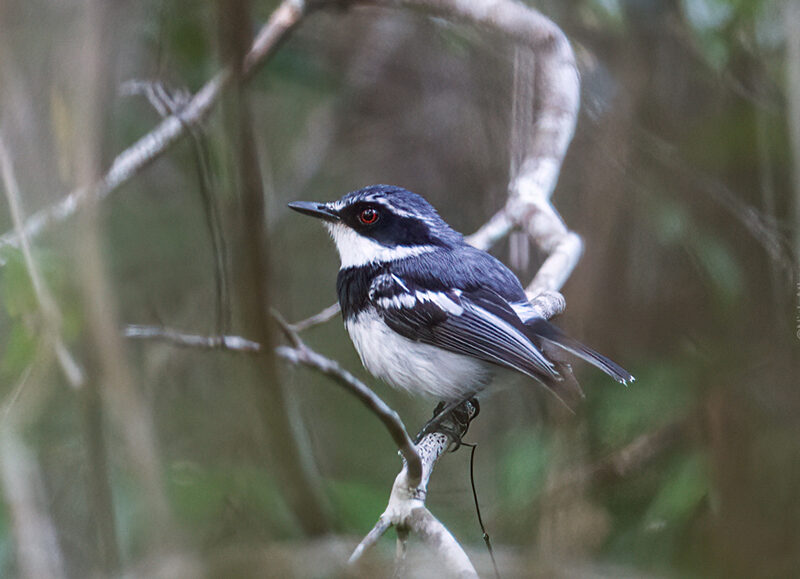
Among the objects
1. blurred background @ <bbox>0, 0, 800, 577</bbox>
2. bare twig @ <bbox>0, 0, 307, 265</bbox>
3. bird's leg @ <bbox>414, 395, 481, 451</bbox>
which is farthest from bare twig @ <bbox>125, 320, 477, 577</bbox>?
bare twig @ <bbox>0, 0, 307, 265</bbox>

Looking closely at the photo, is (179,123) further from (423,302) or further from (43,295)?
(423,302)

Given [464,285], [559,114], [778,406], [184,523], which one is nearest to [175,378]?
[184,523]

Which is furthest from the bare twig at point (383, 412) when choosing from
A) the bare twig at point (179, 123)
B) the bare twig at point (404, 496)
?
the bare twig at point (179, 123)

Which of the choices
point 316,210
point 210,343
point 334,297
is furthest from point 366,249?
point 334,297

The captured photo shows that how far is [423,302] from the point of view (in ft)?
7.00

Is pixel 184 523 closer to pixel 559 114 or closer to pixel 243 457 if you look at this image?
pixel 243 457

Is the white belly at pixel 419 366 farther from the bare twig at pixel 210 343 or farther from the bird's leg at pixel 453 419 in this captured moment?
the bare twig at pixel 210 343

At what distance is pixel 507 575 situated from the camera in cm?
204

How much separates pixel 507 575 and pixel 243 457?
95 cm

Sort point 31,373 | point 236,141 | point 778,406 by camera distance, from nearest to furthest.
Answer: point 236,141 < point 31,373 < point 778,406

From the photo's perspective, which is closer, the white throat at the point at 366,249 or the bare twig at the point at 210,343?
the bare twig at the point at 210,343

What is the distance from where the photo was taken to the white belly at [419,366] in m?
2.10

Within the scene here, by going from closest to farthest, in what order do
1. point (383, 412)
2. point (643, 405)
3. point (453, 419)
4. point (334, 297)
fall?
1. point (383, 412)
2. point (453, 419)
3. point (643, 405)
4. point (334, 297)

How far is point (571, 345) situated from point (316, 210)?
786mm
